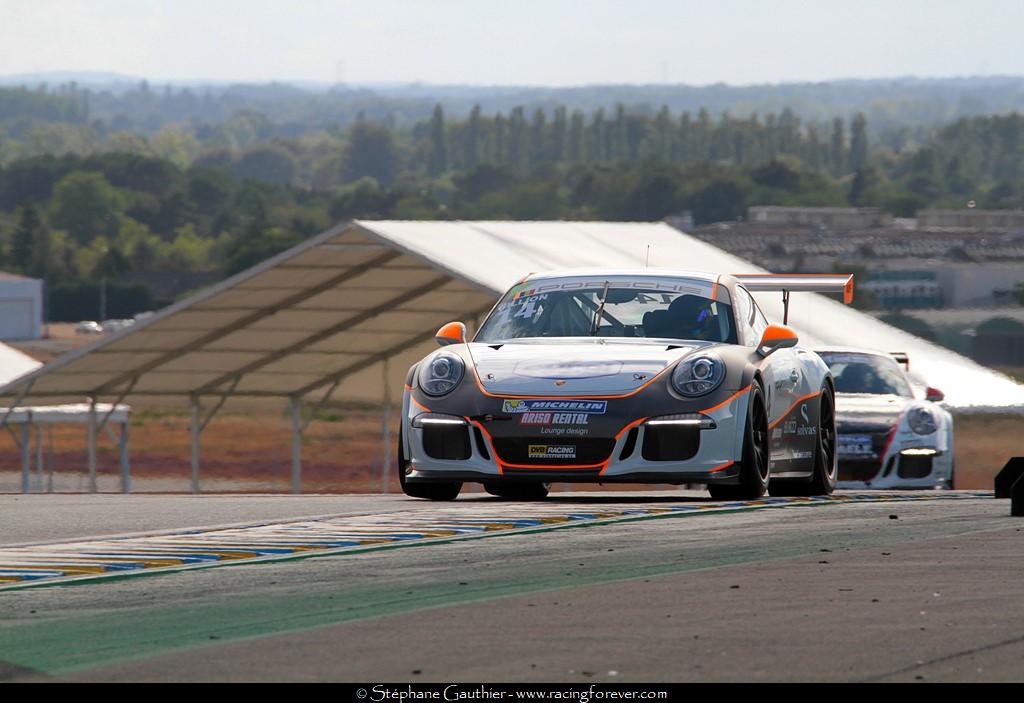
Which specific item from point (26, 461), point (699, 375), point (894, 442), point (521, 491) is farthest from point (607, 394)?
point (26, 461)

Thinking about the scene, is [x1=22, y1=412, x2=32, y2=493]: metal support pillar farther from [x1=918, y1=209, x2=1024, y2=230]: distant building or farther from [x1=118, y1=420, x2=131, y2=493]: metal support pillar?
[x1=918, y1=209, x2=1024, y2=230]: distant building

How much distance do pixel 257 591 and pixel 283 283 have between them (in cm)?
2077

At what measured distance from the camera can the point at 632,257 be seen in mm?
32250

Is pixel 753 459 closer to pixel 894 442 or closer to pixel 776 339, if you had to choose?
pixel 776 339

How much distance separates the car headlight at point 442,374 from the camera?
11820mm

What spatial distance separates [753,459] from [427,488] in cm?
193

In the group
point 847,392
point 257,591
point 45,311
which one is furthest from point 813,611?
point 45,311

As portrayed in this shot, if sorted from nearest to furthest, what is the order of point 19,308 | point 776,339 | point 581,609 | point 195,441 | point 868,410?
Result: point 581,609
point 776,339
point 868,410
point 195,441
point 19,308

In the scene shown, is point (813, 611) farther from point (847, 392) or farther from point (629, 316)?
point (847, 392)

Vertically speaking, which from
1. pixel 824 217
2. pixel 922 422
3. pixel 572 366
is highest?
pixel 572 366

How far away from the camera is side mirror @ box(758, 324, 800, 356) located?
12328 millimetres

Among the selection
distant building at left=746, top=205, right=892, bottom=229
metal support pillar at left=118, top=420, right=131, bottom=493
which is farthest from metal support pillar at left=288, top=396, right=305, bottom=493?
distant building at left=746, top=205, right=892, bottom=229

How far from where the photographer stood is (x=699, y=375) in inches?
460

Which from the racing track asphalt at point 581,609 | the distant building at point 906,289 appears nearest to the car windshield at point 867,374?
the racing track asphalt at point 581,609
